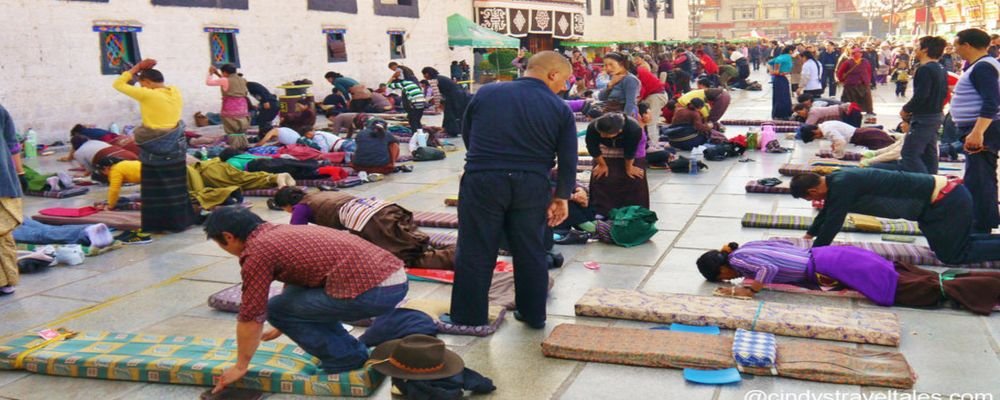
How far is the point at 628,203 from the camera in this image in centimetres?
761

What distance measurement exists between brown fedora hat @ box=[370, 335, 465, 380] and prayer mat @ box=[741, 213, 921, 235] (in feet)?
13.8

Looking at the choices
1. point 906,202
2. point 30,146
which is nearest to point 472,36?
point 30,146

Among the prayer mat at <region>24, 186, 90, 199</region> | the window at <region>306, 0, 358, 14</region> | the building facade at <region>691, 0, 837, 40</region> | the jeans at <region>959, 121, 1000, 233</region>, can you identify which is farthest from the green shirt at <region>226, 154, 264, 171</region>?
the building facade at <region>691, 0, 837, 40</region>

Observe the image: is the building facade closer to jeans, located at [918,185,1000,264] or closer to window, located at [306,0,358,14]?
window, located at [306,0,358,14]

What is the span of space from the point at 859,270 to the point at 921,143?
2715 mm

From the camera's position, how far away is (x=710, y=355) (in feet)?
14.2

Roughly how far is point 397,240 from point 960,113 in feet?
14.5

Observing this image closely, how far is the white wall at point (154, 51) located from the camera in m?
14.6

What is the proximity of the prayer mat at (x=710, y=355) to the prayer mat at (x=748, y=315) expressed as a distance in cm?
13

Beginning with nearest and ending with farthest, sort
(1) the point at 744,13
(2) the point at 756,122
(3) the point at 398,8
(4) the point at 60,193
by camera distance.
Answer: (4) the point at 60,193, (2) the point at 756,122, (3) the point at 398,8, (1) the point at 744,13

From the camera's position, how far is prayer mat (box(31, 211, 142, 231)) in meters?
8.15

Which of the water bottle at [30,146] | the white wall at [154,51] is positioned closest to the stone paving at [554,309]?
the water bottle at [30,146]

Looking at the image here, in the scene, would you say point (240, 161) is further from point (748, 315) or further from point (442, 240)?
point (748, 315)

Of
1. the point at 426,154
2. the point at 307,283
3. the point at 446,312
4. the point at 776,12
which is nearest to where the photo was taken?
the point at 307,283
